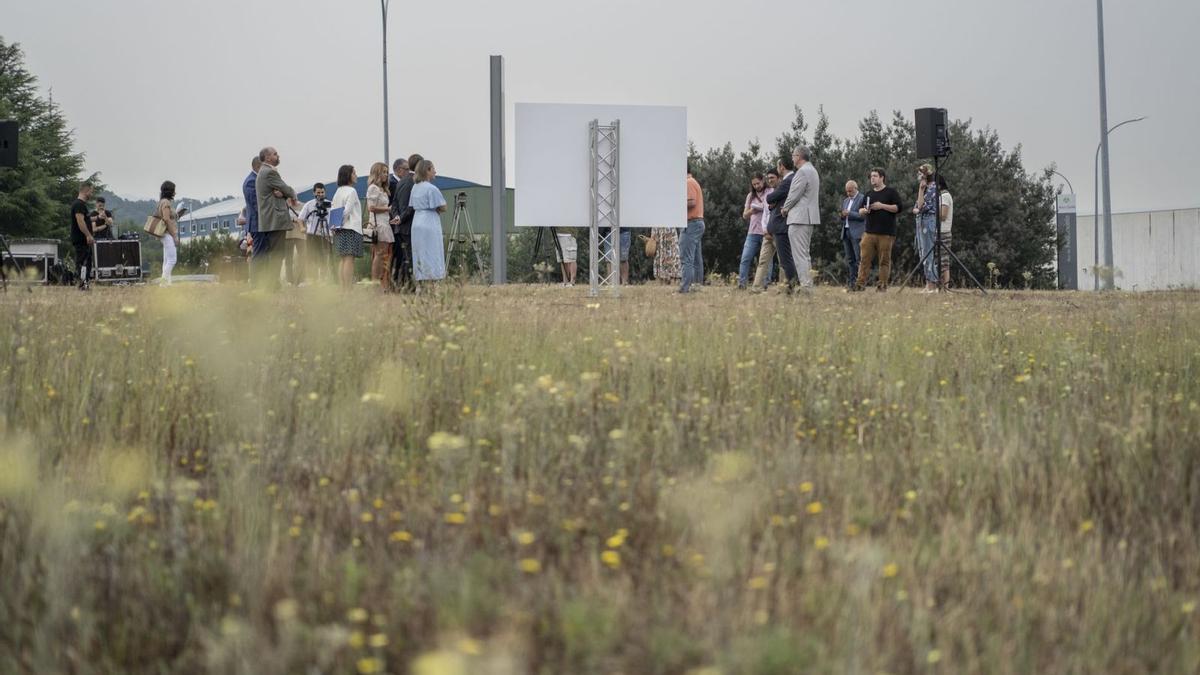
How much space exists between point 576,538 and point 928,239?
18.2 metres

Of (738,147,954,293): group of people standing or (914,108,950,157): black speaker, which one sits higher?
(914,108,950,157): black speaker

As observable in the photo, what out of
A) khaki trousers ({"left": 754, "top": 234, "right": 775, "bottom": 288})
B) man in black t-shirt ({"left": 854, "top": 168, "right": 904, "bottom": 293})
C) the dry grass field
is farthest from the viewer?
khaki trousers ({"left": 754, "top": 234, "right": 775, "bottom": 288})

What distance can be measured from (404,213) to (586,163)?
2.54 metres

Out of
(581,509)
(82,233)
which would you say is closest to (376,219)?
(82,233)

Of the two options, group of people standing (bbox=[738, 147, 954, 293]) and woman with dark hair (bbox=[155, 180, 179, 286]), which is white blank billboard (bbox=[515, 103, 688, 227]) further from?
woman with dark hair (bbox=[155, 180, 179, 286])

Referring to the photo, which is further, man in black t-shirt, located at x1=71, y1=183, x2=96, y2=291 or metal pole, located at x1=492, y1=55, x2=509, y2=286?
metal pole, located at x1=492, y1=55, x2=509, y2=286

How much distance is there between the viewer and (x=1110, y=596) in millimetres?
3652

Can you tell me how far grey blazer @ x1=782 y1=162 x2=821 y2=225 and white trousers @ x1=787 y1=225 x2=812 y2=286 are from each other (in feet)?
0.61

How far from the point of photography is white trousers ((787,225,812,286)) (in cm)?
1789

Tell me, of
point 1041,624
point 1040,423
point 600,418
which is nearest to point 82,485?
point 600,418

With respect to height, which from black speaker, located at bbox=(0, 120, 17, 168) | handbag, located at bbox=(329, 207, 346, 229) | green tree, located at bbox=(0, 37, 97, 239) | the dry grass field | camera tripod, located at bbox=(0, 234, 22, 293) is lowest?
the dry grass field

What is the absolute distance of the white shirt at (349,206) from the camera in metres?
17.3

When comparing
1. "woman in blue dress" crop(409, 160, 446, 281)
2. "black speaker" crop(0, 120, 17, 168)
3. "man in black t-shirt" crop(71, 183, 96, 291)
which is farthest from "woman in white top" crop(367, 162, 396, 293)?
"man in black t-shirt" crop(71, 183, 96, 291)

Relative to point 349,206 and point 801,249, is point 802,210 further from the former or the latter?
point 349,206
